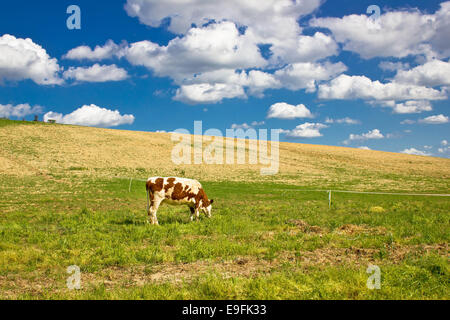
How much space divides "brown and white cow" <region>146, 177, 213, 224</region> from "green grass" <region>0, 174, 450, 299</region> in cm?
89

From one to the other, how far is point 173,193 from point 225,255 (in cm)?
607

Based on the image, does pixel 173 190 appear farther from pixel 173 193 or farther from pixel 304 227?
pixel 304 227

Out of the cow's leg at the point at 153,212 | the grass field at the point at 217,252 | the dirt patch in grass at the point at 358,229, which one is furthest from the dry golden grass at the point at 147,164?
the cow's leg at the point at 153,212

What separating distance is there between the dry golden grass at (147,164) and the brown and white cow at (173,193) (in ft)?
72.5

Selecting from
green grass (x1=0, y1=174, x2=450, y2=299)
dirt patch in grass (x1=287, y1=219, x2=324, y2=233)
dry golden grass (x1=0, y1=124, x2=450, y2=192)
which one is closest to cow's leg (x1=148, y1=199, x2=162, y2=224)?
green grass (x1=0, y1=174, x2=450, y2=299)

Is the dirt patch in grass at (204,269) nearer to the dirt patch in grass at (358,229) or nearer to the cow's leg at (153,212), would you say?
the dirt patch in grass at (358,229)

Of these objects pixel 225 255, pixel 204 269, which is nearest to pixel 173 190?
pixel 225 255

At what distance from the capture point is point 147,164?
4753 centimetres

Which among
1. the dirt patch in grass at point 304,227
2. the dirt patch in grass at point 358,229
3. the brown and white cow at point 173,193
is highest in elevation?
the brown and white cow at point 173,193

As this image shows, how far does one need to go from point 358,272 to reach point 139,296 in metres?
4.92

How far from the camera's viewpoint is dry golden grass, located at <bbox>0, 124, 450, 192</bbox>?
39.0m

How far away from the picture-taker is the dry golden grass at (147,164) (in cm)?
3903

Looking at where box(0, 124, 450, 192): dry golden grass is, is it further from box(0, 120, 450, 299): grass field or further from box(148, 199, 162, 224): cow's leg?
box(148, 199, 162, 224): cow's leg
